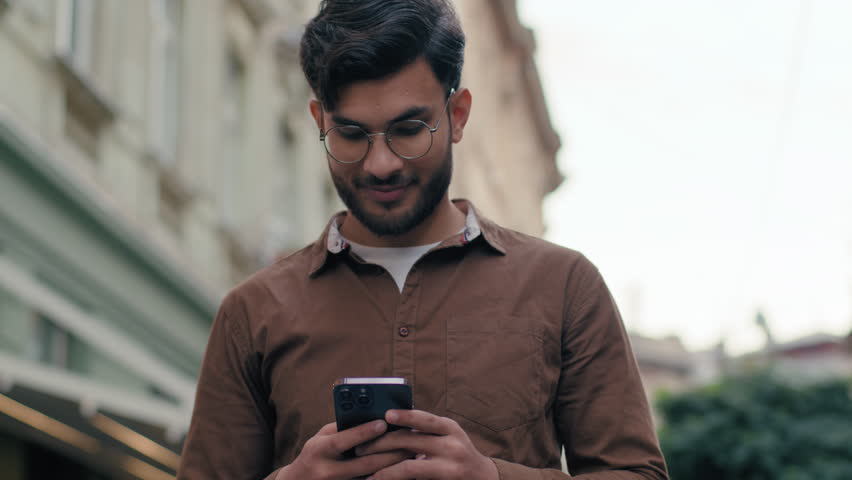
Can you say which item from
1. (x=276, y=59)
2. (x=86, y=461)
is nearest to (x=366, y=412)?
(x=86, y=461)

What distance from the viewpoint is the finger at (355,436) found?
200cm

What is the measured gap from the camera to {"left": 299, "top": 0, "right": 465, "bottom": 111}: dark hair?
7.47 feet

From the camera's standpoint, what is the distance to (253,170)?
14.2 m

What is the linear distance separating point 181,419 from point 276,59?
9047mm

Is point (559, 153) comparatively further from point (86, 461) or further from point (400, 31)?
point (400, 31)

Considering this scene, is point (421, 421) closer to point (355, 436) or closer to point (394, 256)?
point (355, 436)

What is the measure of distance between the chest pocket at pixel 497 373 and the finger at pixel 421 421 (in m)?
0.20

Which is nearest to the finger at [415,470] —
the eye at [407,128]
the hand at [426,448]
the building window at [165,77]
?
the hand at [426,448]

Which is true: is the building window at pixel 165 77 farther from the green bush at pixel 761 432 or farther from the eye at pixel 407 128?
the green bush at pixel 761 432

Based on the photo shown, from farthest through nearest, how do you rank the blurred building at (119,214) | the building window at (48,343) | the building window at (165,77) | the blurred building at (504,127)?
the blurred building at (504,127) → the building window at (165,77) → the building window at (48,343) → the blurred building at (119,214)

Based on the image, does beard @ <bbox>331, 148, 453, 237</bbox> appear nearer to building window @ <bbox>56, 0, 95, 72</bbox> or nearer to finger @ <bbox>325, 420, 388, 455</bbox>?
finger @ <bbox>325, 420, 388, 455</bbox>

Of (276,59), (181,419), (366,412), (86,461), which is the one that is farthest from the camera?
(276,59)

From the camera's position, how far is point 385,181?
7.51 feet

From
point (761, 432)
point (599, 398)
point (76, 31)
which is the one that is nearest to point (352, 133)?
point (599, 398)
